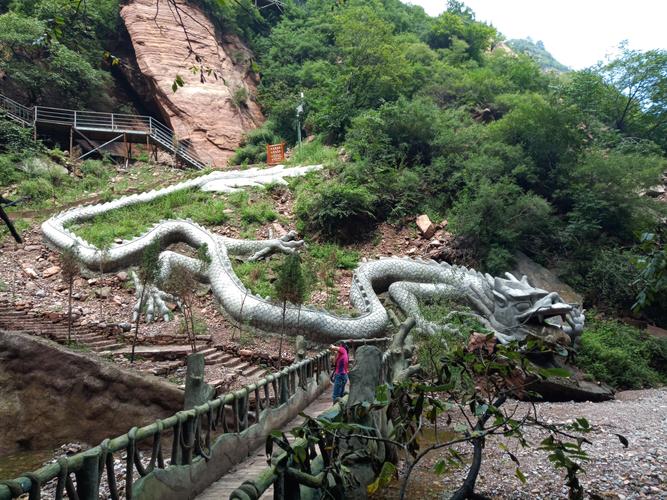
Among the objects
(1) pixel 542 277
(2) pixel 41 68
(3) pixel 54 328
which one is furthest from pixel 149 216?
(2) pixel 41 68

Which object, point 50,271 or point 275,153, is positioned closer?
point 50,271

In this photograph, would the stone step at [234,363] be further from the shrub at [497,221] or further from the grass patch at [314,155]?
the grass patch at [314,155]

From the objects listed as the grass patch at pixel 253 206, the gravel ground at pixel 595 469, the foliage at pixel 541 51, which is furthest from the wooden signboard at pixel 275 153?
the foliage at pixel 541 51

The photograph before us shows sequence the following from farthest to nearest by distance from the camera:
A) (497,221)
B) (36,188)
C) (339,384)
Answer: (36,188) → (497,221) → (339,384)

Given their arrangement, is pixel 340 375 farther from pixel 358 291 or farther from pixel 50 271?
pixel 50 271

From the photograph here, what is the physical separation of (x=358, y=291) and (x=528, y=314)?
334 cm

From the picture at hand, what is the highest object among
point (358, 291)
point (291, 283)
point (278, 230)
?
point (278, 230)

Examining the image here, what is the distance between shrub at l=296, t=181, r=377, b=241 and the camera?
42.9 feet

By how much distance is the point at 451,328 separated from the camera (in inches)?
336

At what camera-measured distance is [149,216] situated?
13750 millimetres

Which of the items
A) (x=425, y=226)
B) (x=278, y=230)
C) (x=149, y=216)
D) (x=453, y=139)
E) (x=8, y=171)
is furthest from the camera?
(x=8, y=171)

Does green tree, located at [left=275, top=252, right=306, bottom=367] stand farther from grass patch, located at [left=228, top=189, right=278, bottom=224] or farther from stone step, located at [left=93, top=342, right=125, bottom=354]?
grass patch, located at [left=228, top=189, right=278, bottom=224]

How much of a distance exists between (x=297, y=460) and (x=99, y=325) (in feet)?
23.3

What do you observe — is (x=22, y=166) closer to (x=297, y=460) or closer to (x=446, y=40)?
(x=297, y=460)
